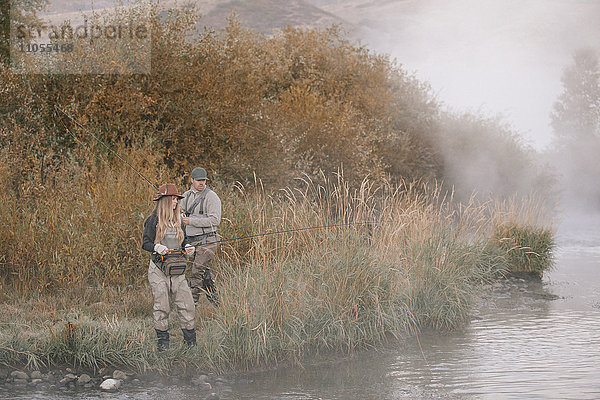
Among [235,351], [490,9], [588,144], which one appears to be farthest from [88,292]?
[490,9]

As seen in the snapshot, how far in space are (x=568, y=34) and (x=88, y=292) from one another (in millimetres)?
103842

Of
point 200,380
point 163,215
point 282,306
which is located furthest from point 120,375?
point 282,306

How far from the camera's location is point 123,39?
55.2 ft

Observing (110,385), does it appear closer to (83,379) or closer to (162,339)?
(83,379)

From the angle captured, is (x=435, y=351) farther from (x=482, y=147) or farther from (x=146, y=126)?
(x=482, y=147)

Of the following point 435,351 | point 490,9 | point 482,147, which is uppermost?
point 490,9

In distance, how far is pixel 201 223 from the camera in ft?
32.6

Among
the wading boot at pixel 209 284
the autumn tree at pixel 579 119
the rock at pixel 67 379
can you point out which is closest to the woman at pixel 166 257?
the rock at pixel 67 379

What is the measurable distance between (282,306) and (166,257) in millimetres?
1546

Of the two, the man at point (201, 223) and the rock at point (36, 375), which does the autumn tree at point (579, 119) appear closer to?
the man at point (201, 223)

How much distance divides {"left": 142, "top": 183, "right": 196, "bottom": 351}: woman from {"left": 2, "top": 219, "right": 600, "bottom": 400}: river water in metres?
0.83

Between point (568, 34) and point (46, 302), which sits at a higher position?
point (568, 34)

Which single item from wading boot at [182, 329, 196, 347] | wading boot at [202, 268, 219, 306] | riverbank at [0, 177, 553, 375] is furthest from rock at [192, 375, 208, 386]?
wading boot at [202, 268, 219, 306]

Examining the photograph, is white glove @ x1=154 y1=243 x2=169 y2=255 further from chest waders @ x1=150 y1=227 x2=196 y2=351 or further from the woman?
chest waders @ x1=150 y1=227 x2=196 y2=351
